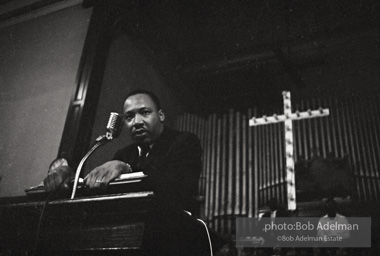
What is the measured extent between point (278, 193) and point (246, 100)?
5.56 ft

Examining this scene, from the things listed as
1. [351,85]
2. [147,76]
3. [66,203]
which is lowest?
[66,203]

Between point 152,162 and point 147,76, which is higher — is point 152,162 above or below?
below

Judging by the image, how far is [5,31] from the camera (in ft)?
15.8

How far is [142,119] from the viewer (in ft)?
8.05

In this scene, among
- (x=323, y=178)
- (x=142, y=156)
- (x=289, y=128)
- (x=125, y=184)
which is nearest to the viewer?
(x=125, y=184)

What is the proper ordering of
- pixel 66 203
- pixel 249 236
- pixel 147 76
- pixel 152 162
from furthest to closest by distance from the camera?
pixel 147 76
pixel 249 236
pixel 152 162
pixel 66 203

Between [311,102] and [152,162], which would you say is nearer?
[152,162]

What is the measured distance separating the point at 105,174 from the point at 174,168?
439mm

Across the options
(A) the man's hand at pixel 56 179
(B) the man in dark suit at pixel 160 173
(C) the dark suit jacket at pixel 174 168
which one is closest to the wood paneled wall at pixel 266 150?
(B) the man in dark suit at pixel 160 173

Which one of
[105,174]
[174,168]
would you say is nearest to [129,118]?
[174,168]

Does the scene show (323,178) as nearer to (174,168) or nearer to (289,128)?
(289,128)

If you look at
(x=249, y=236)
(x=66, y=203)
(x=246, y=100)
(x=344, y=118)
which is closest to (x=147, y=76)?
(x=246, y=100)

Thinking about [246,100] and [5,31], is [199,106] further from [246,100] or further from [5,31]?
[5,31]

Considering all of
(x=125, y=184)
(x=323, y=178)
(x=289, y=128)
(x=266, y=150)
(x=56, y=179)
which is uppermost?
(x=289, y=128)
